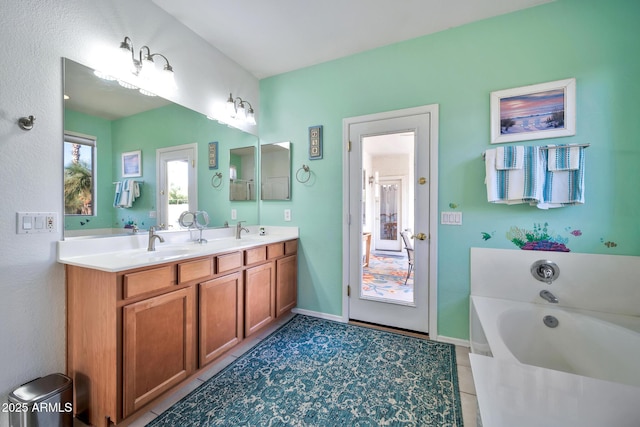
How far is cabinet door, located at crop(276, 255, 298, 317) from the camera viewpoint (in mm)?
2496

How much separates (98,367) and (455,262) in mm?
2463

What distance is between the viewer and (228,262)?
6.33 ft

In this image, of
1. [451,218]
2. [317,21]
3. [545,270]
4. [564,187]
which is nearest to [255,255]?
[451,218]

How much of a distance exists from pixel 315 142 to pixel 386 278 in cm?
155

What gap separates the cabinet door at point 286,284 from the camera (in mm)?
2496

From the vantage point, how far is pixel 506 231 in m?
2.00

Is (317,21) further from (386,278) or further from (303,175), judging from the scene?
(386,278)

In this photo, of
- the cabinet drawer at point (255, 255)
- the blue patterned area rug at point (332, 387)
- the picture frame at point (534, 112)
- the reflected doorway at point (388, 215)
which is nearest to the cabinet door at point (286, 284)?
the cabinet drawer at point (255, 255)

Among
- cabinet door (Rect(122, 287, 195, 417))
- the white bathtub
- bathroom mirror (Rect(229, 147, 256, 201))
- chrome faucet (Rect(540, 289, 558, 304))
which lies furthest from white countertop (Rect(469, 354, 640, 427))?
bathroom mirror (Rect(229, 147, 256, 201))

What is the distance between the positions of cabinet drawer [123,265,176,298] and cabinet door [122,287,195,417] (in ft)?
0.20

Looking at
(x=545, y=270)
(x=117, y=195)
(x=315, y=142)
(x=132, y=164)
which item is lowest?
(x=545, y=270)

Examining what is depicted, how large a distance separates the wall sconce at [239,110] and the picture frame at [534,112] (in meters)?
2.27

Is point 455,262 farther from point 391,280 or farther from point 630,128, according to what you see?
point 630,128

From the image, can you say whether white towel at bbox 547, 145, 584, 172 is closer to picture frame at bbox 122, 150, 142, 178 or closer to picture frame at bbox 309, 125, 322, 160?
picture frame at bbox 309, 125, 322, 160
